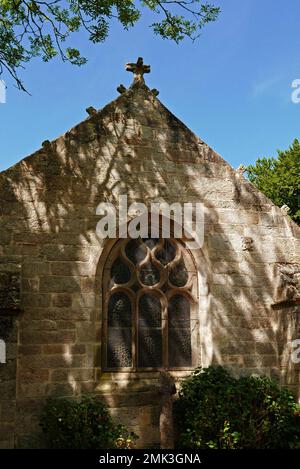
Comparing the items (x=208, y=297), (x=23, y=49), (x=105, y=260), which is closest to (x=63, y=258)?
(x=105, y=260)

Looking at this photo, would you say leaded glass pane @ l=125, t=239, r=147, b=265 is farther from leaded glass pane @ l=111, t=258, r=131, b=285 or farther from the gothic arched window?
leaded glass pane @ l=111, t=258, r=131, b=285

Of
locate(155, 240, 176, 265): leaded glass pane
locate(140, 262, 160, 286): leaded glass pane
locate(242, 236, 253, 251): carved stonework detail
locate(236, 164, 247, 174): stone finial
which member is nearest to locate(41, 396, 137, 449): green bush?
locate(140, 262, 160, 286): leaded glass pane

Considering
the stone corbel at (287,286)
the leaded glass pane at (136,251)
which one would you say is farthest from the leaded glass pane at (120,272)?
the stone corbel at (287,286)

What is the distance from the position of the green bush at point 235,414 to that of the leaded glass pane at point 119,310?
132cm

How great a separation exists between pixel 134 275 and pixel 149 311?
24.6 inches

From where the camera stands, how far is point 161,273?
312 inches

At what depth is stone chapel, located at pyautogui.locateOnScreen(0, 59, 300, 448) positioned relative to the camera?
689 cm

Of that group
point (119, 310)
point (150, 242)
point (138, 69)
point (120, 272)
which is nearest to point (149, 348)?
point (119, 310)

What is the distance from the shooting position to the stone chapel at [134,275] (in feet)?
22.6

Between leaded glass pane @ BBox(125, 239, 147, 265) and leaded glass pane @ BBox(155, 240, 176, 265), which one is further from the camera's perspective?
leaded glass pane @ BBox(155, 240, 176, 265)

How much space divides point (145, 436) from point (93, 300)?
2.12 m

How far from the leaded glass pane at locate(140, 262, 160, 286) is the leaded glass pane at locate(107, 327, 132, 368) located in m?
0.87
